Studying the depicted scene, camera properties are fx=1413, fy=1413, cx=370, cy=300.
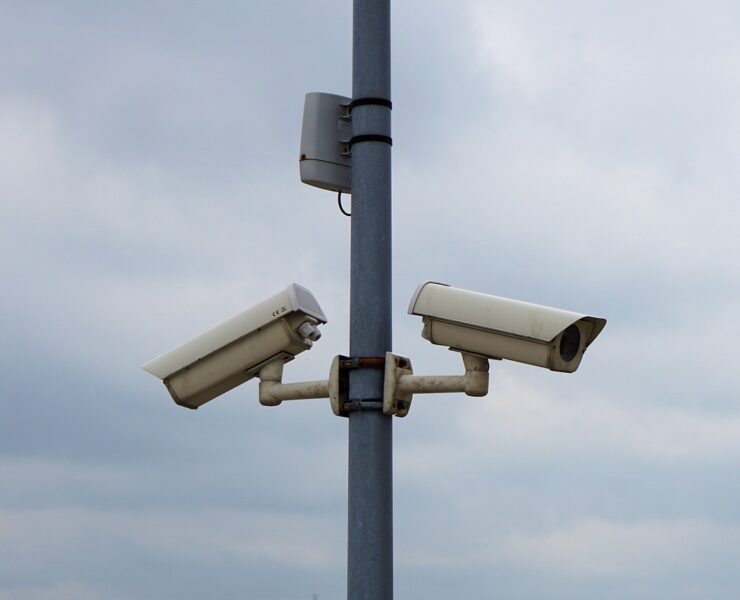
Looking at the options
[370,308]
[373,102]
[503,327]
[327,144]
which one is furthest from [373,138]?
[503,327]

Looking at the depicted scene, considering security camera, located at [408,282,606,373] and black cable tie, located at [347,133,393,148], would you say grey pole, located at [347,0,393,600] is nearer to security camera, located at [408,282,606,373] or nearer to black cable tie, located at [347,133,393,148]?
black cable tie, located at [347,133,393,148]

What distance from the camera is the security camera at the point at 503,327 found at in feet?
21.9

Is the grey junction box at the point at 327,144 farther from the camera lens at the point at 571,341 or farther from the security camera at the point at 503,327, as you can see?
the camera lens at the point at 571,341

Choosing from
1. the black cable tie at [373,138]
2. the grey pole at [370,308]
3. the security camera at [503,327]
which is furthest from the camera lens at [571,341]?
the black cable tie at [373,138]

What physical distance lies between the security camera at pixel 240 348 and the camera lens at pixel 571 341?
1.38 meters

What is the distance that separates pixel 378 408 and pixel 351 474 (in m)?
0.35

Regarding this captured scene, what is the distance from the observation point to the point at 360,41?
23.9ft

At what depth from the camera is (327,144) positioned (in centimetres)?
754

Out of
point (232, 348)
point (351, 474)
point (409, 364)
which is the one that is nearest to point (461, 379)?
point (409, 364)

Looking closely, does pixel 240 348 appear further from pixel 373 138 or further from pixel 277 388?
pixel 373 138

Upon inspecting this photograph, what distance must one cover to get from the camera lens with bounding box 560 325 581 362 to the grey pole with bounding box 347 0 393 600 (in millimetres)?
879

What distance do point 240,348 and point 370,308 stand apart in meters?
0.95

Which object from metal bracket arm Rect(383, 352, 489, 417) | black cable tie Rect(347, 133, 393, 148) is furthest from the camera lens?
black cable tie Rect(347, 133, 393, 148)

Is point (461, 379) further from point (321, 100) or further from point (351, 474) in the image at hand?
point (321, 100)
